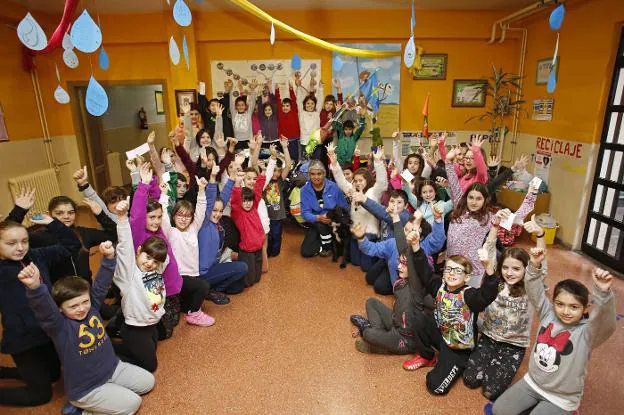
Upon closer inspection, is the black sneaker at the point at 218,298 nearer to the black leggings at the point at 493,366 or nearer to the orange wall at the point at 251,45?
the black leggings at the point at 493,366

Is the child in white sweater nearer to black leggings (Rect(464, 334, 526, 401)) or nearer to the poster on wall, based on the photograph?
black leggings (Rect(464, 334, 526, 401))

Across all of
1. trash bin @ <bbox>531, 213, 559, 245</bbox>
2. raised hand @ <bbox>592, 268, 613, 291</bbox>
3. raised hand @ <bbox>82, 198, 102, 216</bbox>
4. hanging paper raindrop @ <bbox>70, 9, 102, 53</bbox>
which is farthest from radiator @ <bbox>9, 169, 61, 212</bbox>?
trash bin @ <bbox>531, 213, 559, 245</bbox>

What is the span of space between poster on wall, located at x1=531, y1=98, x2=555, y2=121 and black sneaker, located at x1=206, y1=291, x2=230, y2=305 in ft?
15.0

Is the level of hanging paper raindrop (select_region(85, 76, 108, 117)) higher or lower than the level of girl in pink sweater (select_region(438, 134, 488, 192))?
higher

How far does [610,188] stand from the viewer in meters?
3.96

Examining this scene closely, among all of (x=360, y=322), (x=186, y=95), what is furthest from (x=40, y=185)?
(x=360, y=322)

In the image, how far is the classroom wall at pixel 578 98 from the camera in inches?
155

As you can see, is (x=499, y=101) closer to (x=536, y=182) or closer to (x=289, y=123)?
(x=289, y=123)

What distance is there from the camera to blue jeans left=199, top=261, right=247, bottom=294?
3250 millimetres

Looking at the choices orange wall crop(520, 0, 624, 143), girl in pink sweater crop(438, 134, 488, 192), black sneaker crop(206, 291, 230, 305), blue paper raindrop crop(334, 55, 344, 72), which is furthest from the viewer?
blue paper raindrop crop(334, 55, 344, 72)

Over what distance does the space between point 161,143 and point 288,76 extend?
11.3 ft

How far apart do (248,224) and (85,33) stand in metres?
1.89

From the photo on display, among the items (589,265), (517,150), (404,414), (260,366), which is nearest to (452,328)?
(404,414)

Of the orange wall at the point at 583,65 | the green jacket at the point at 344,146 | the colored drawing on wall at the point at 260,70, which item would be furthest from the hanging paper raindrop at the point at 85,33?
the orange wall at the point at 583,65
